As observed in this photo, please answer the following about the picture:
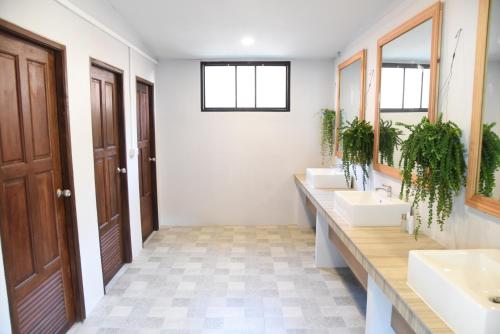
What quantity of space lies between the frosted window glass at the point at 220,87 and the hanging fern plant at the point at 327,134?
1327 millimetres

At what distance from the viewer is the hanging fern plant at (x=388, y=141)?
2650 millimetres

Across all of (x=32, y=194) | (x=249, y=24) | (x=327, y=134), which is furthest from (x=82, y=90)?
(x=327, y=134)

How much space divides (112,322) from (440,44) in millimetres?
3068

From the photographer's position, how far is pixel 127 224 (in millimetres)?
3562

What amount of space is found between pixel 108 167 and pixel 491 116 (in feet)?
9.82

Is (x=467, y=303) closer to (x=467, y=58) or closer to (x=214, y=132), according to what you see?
(x=467, y=58)

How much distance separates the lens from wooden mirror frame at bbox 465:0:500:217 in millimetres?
1676

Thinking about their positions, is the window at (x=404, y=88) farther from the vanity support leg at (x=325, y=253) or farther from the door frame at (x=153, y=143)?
the door frame at (x=153, y=143)

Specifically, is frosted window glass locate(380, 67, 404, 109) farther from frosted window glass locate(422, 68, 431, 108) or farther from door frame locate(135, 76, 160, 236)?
door frame locate(135, 76, 160, 236)

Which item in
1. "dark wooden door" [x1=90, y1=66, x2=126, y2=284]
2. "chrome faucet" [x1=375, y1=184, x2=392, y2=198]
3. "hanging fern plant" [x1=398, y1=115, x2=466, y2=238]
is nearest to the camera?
"hanging fern plant" [x1=398, y1=115, x2=466, y2=238]

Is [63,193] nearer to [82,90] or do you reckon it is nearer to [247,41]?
[82,90]

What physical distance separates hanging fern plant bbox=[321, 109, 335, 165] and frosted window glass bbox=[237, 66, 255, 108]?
3.46ft

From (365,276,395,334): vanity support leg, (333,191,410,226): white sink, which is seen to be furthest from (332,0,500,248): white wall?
(365,276,395,334): vanity support leg

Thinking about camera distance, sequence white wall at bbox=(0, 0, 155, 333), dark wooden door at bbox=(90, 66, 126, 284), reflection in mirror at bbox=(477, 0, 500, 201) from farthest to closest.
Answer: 1. dark wooden door at bbox=(90, 66, 126, 284)
2. white wall at bbox=(0, 0, 155, 333)
3. reflection in mirror at bbox=(477, 0, 500, 201)
